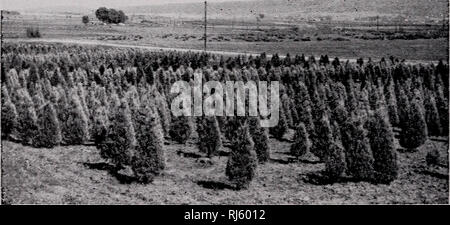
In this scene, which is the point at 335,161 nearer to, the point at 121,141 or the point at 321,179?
the point at 321,179

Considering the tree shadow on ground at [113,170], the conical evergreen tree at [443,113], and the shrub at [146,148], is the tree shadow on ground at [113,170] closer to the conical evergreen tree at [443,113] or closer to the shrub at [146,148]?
the shrub at [146,148]

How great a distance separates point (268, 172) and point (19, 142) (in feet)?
29.6

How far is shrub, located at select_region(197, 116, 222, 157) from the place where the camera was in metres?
15.8

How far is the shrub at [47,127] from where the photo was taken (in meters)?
15.8

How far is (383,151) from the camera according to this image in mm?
13438

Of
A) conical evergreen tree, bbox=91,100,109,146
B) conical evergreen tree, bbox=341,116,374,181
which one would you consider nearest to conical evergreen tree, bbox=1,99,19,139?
conical evergreen tree, bbox=91,100,109,146

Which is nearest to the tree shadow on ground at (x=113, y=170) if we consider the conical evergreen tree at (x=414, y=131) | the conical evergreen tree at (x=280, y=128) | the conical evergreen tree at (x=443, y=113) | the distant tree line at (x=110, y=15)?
the conical evergreen tree at (x=280, y=128)

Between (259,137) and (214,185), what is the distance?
2708 millimetres

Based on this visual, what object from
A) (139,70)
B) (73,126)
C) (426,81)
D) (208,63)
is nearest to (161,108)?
(73,126)

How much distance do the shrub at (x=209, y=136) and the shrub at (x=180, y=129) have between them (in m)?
1.88

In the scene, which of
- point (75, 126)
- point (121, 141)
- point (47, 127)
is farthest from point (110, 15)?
point (121, 141)

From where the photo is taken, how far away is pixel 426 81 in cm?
2864

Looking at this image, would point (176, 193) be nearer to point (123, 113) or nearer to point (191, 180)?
point (191, 180)

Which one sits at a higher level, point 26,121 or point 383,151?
point 26,121
